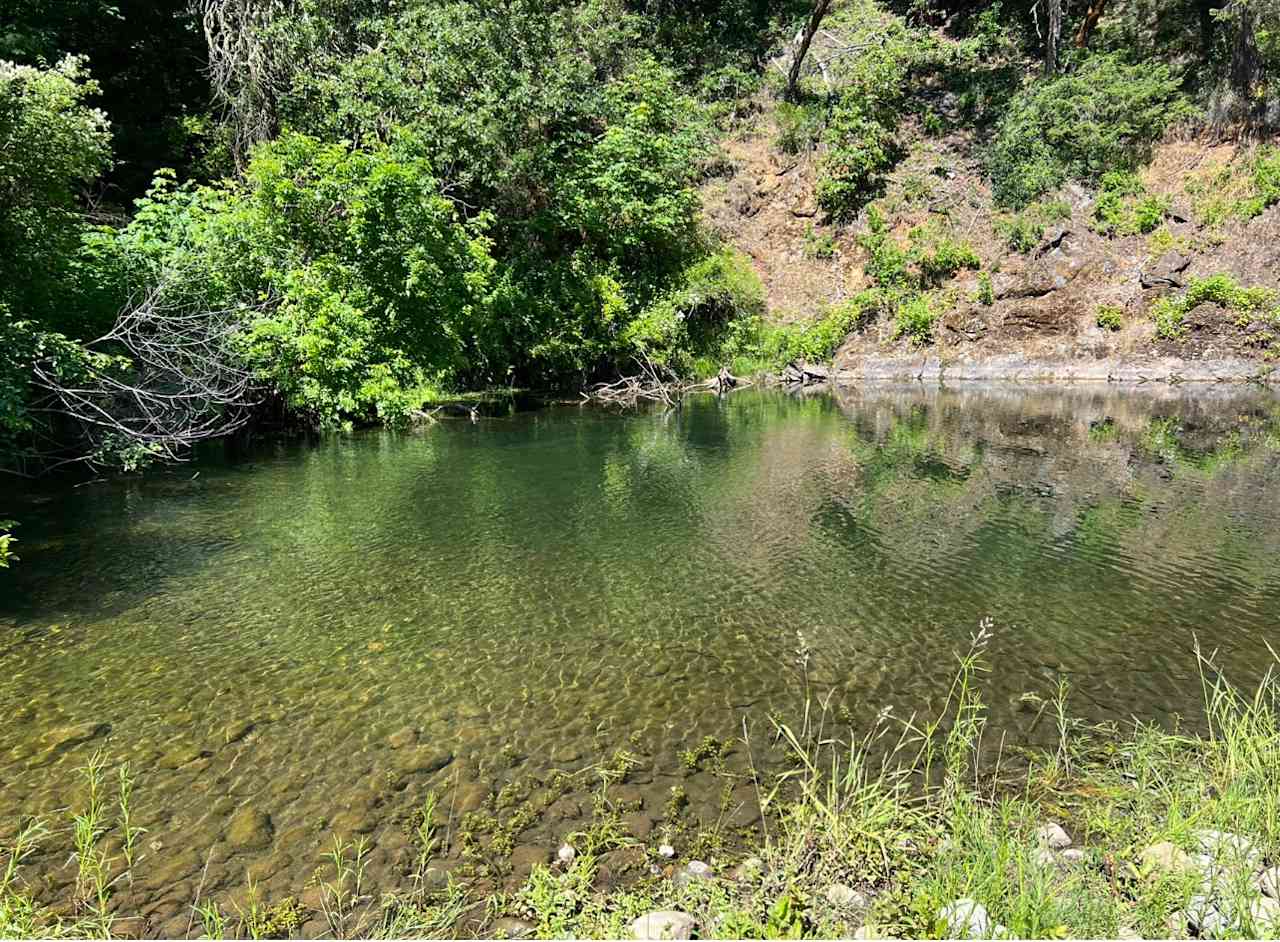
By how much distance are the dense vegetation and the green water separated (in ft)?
9.43

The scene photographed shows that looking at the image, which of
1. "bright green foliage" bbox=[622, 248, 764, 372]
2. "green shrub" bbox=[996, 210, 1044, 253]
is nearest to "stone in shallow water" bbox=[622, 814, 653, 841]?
"bright green foliage" bbox=[622, 248, 764, 372]

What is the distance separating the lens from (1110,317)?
27344mm

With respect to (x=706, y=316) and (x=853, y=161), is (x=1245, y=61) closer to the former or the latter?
(x=853, y=161)

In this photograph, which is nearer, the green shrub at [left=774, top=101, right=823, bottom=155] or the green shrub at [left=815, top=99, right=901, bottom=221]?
the green shrub at [left=815, top=99, right=901, bottom=221]

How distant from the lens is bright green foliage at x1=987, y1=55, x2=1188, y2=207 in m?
29.4

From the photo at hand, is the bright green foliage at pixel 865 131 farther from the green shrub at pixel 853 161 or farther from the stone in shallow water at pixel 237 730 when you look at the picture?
the stone in shallow water at pixel 237 730

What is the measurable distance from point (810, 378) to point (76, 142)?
2326 centimetres

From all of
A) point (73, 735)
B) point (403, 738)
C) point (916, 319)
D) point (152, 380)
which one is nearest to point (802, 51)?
point (916, 319)

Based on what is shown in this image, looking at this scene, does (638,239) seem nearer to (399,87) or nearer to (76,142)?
(399,87)

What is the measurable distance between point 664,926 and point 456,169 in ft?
76.6

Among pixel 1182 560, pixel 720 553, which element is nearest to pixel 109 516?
pixel 720 553

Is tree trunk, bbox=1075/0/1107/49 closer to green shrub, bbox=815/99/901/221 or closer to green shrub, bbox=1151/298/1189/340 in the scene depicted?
green shrub, bbox=815/99/901/221

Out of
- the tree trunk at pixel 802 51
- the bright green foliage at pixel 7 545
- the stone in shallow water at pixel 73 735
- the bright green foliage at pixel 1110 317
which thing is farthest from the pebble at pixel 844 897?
the tree trunk at pixel 802 51

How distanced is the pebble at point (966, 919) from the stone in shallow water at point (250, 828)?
3.46 m
